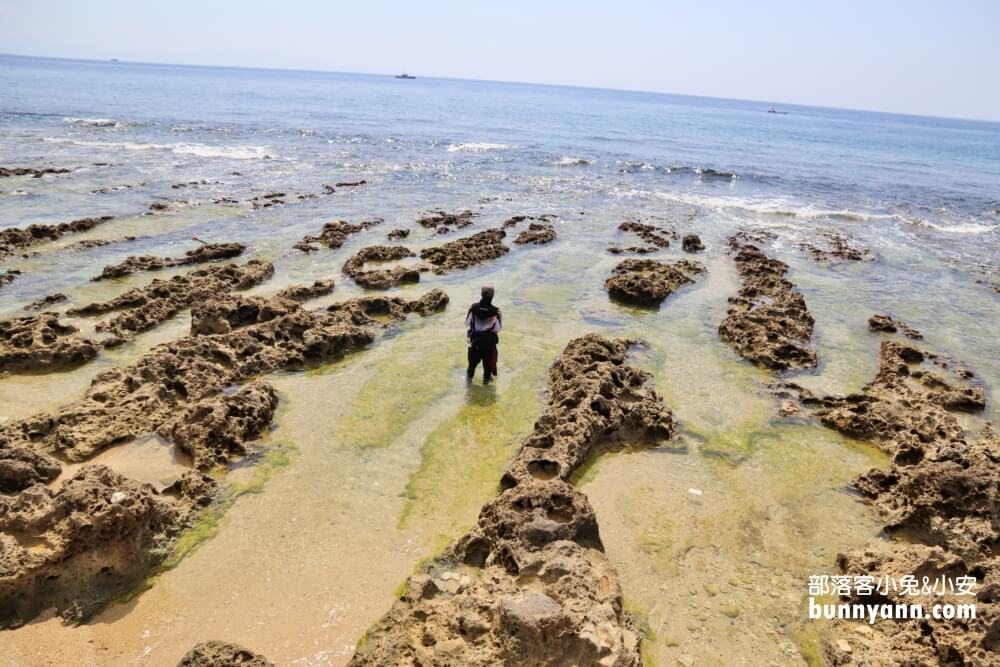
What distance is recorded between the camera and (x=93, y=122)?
43500 mm

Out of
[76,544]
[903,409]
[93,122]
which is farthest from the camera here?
[93,122]

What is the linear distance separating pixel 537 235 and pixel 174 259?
11.0 meters

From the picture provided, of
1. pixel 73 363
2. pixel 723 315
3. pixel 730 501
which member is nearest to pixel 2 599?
pixel 73 363

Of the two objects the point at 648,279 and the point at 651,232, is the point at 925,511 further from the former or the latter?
the point at 651,232

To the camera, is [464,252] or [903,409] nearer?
[903,409]

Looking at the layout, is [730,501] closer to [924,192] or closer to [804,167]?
[924,192]

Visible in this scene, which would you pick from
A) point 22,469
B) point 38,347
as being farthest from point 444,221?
point 22,469

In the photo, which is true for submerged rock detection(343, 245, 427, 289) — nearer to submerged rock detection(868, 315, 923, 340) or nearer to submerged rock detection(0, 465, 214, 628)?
submerged rock detection(0, 465, 214, 628)

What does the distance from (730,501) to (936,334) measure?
9879mm

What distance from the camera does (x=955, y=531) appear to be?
20.3 ft

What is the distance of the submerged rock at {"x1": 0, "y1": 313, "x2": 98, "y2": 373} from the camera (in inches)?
360

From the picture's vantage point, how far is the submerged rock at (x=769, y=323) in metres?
11.0

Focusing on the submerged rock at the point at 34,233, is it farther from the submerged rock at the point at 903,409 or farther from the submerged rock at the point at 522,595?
the submerged rock at the point at 903,409

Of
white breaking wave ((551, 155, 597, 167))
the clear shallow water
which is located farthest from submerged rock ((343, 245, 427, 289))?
white breaking wave ((551, 155, 597, 167))
